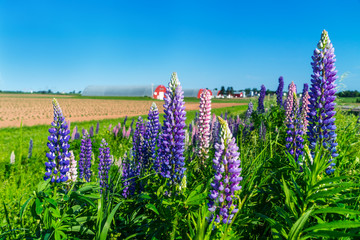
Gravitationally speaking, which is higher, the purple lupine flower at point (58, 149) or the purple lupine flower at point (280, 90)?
the purple lupine flower at point (280, 90)

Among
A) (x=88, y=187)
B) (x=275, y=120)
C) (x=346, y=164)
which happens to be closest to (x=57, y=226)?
(x=88, y=187)

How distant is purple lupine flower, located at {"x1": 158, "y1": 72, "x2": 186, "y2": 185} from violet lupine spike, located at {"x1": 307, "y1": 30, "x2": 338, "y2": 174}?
5.00 feet

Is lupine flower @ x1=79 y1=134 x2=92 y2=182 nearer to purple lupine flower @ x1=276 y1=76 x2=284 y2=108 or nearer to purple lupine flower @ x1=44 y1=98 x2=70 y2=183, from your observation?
purple lupine flower @ x1=44 y1=98 x2=70 y2=183

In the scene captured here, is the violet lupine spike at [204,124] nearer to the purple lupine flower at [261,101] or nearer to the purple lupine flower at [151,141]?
the purple lupine flower at [151,141]

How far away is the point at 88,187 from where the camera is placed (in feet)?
7.14

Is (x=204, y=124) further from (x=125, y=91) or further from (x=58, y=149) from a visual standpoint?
(x=125, y=91)

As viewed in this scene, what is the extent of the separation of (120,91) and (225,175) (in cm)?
11602

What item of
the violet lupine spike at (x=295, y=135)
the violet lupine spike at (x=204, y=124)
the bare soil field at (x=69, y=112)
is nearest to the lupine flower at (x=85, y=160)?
the violet lupine spike at (x=204, y=124)

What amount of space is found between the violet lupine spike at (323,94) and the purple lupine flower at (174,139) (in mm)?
1523

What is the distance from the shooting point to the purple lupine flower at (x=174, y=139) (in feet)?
8.26

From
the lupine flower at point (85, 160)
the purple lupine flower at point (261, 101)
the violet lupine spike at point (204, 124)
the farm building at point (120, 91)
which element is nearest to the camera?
the lupine flower at point (85, 160)

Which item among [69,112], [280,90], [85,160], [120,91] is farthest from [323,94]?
[120,91]

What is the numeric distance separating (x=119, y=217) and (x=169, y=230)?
2.39 ft

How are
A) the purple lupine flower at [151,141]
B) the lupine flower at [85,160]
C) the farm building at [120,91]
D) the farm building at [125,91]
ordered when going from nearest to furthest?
the purple lupine flower at [151,141]
the lupine flower at [85,160]
the farm building at [125,91]
the farm building at [120,91]
